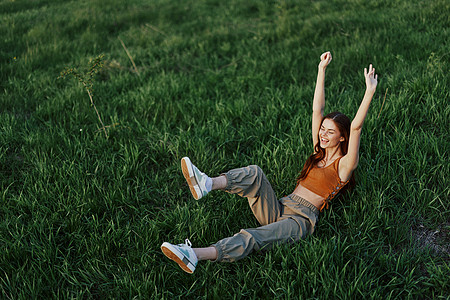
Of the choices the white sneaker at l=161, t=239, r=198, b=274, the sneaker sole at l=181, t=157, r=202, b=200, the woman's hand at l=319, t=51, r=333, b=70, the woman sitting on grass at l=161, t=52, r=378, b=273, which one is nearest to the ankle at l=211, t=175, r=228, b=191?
the woman sitting on grass at l=161, t=52, r=378, b=273

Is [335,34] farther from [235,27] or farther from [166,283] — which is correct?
[166,283]

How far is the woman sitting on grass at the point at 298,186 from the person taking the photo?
239 cm

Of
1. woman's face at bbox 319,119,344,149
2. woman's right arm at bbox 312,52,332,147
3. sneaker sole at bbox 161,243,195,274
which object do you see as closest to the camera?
sneaker sole at bbox 161,243,195,274

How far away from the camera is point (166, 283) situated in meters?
2.35

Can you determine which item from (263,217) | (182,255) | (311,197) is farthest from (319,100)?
(182,255)

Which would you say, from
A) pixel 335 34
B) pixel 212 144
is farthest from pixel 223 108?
pixel 335 34

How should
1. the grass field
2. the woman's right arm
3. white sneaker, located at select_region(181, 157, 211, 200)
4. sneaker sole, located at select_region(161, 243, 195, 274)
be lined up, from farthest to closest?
1. the woman's right arm
2. white sneaker, located at select_region(181, 157, 211, 200)
3. the grass field
4. sneaker sole, located at select_region(161, 243, 195, 274)

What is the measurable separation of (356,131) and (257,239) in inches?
37.7

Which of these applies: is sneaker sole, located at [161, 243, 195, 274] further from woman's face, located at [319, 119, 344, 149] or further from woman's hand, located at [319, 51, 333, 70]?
woman's hand, located at [319, 51, 333, 70]

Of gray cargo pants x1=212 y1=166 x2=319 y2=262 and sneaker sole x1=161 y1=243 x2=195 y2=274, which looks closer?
sneaker sole x1=161 y1=243 x2=195 y2=274

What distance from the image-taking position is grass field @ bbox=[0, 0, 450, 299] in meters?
2.32

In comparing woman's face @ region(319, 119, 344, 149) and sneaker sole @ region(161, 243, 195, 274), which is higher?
woman's face @ region(319, 119, 344, 149)

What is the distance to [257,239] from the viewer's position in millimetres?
2414

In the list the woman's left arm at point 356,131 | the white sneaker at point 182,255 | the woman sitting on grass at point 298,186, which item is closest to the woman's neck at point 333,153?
the woman sitting on grass at point 298,186
